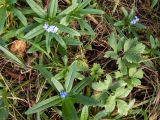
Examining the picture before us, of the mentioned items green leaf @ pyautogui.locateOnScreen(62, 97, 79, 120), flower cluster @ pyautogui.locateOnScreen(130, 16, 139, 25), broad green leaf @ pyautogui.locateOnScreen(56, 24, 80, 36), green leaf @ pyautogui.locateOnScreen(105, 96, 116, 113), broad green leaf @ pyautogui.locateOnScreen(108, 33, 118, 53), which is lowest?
green leaf @ pyautogui.locateOnScreen(105, 96, 116, 113)

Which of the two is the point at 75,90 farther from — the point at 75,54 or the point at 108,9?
the point at 108,9

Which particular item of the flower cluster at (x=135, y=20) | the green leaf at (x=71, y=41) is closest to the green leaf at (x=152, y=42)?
the flower cluster at (x=135, y=20)

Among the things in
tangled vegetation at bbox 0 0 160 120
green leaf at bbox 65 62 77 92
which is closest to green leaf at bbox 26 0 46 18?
tangled vegetation at bbox 0 0 160 120

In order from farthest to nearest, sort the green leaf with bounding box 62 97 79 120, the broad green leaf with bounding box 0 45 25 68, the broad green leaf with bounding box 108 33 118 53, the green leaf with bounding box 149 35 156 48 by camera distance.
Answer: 1. the green leaf with bounding box 149 35 156 48
2. the broad green leaf with bounding box 108 33 118 53
3. the broad green leaf with bounding box 0 45 25 68
4. the green leaf with bounding box 62 97 79 120

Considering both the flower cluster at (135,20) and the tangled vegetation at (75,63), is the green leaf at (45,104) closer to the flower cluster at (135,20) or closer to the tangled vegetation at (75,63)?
the tangled vegetation at (75,63)

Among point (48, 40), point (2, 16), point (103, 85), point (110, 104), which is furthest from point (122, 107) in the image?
A: point (2, 16)

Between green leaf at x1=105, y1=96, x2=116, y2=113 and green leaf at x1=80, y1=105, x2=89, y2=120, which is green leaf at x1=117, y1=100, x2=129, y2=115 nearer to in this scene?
green leaf at x1=105, y1=96, x2=116, y2=113

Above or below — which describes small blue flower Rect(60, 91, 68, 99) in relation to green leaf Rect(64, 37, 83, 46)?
below
